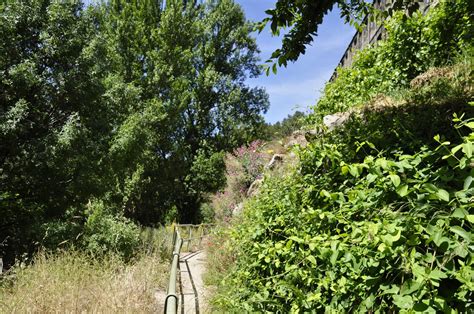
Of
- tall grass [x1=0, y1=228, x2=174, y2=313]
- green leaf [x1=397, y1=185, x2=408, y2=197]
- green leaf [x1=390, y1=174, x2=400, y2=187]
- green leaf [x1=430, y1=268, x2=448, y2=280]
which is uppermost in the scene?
green leaf [x1=390, y1=174, x2=400, y2=187]

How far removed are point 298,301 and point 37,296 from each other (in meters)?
2.85

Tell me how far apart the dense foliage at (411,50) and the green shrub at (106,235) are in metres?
6.31

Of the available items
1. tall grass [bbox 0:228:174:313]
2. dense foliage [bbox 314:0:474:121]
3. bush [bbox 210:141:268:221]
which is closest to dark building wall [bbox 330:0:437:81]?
dense foliage [bbox 314:0:474:121]

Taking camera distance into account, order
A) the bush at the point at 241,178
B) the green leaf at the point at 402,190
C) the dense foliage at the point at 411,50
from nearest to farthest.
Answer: the green leaf at the point at 402,190 → the dense foliage at the point at 411,50 → the bush at the point at 241,178

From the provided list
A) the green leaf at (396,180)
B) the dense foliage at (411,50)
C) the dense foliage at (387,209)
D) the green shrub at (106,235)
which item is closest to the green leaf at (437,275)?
the dense foliage at (387,209)

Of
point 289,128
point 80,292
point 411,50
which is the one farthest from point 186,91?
point 80,292

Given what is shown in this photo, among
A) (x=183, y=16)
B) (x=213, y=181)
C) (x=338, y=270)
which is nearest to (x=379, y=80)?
(x=338, y=270)

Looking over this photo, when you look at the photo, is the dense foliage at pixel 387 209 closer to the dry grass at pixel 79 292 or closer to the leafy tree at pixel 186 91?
the dry grass at pixel 79 292

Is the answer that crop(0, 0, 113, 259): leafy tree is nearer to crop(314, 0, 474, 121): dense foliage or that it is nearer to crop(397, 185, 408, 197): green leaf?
crop(314, 0, 474, 121): dense foliage

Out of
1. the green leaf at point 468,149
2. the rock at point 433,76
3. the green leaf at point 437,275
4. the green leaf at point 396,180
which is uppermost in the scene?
the rock at point 433,76

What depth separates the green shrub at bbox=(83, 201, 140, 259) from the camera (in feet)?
28.4

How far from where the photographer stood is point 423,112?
4.14 metres

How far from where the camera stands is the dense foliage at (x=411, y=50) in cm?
629

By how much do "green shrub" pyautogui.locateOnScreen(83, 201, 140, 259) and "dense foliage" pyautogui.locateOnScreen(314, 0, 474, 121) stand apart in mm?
6307
